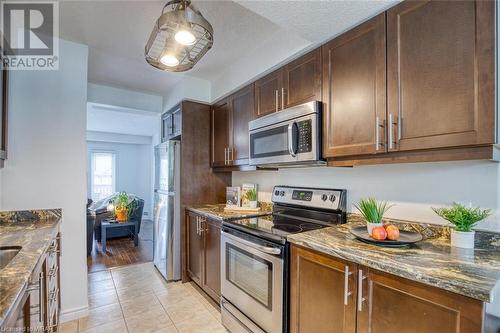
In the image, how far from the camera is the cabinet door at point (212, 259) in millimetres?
2363

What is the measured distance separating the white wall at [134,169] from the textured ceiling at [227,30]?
15.3 ft

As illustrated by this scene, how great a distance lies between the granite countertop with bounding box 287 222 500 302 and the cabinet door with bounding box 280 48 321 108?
1.00 meters

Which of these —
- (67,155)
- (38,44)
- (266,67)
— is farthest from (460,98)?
(38,44)

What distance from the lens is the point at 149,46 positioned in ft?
5.28

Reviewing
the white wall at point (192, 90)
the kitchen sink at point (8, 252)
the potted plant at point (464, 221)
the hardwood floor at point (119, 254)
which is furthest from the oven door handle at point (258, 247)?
the hardwood floor at point (119, 254)

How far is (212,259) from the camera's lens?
246 centimetres

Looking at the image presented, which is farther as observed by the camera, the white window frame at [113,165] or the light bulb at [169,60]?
the white window frame at [113,165]

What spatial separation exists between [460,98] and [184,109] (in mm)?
2612

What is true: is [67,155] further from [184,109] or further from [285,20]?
[285,20]

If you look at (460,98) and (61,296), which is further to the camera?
(61,296)

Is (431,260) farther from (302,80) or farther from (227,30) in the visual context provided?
(227,30)

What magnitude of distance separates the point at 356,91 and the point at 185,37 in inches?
41.8

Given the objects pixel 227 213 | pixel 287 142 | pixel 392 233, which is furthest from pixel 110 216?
pixel 392 233

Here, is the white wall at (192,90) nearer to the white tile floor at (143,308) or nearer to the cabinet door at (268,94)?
the cabinet door at (268,94)
